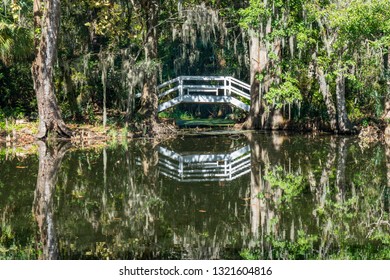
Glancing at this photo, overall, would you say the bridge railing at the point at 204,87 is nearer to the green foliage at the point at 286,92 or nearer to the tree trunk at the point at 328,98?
the tree trunk at the point at 328,98

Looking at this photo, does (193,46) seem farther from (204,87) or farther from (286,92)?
(286,92)

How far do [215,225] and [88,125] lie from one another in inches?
632

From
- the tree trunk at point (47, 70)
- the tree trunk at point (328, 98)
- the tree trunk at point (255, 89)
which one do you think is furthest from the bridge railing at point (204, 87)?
the tree trunk at point (47, 70)

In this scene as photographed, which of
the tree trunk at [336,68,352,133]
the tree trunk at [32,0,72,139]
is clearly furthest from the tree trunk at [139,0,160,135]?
the tree trunk at [336,68,352,133]

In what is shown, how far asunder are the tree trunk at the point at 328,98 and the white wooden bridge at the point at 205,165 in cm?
629

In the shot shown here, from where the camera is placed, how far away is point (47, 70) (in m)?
21.4

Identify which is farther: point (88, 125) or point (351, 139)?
point (88, 125)

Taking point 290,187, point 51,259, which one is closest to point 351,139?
point 290,187

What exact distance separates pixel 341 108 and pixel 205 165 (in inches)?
362

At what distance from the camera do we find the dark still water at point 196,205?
7449 millimetres

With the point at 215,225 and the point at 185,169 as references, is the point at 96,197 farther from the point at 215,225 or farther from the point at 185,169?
the point at 185,169

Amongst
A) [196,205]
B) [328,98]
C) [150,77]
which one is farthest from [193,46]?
[196,205]

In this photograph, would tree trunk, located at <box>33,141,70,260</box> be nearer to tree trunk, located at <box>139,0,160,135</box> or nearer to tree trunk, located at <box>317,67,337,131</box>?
tree trunk, located at <box>139,0,160,135</box>

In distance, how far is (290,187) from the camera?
11469 millimetres
